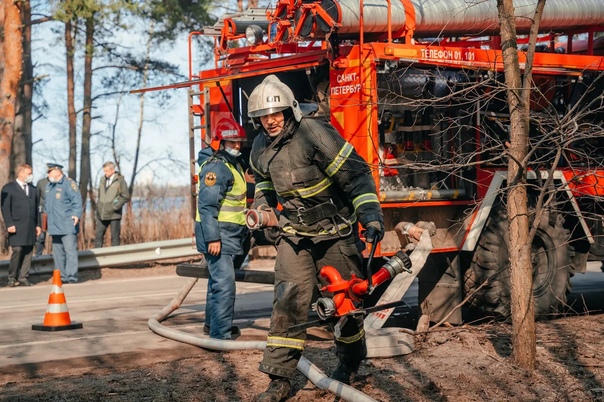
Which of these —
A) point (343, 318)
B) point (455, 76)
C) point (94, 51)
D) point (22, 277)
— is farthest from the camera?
point (94, 51)

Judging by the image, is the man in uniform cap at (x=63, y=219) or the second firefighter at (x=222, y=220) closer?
the second firefighter at (x=222, y=220)

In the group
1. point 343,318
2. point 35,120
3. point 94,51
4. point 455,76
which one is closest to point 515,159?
point 343,318

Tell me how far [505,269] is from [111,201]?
1011 centimetres

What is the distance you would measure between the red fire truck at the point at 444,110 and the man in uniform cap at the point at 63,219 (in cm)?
576

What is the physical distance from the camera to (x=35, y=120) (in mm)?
29734

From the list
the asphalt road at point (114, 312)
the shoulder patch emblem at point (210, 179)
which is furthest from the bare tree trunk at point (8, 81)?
the shoulder patch emblem at point (210, 179)

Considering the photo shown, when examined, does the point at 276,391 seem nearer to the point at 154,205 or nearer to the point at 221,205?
the point at 221,205

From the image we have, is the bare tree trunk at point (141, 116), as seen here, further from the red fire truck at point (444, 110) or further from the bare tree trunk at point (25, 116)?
the red fire truck at point (444, 110)

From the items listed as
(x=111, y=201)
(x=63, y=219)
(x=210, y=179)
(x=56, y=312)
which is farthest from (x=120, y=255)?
(x=210, y=179)

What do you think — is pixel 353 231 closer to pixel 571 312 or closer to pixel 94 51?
pixel 571 312

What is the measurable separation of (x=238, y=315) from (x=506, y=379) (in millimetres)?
4570

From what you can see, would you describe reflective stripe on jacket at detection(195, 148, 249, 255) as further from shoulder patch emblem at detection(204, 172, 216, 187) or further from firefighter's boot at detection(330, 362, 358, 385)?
firefighter's boot at detection(330, 362, 358, 385)

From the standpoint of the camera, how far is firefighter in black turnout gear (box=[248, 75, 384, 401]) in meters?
6.27

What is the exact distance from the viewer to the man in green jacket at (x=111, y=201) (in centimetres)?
1745
